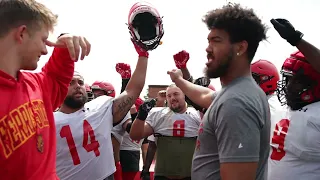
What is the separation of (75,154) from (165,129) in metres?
1.95

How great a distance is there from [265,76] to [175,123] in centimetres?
156

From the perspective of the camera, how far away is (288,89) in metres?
3.66

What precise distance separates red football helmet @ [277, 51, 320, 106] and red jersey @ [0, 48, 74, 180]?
89.4 inches

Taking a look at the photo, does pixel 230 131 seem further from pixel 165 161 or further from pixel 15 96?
pixel 165 161

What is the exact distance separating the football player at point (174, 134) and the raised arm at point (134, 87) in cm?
114

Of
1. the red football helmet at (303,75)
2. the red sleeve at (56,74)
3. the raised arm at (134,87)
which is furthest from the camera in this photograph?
the raised arm at (134,87)

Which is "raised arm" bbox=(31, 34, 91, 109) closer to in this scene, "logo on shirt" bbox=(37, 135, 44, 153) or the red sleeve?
the red sleeve

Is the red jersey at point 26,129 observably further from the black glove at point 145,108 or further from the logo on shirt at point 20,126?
the black glove at point 145,108

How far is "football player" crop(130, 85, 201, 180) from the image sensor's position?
548 centimetres

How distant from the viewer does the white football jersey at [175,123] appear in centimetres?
562

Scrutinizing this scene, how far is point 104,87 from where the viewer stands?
7.42 metres

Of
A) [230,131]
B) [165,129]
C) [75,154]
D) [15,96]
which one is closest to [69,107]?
[75,154]

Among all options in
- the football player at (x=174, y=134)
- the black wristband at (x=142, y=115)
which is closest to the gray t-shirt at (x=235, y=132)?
the black wristband at (x=142, y=115)

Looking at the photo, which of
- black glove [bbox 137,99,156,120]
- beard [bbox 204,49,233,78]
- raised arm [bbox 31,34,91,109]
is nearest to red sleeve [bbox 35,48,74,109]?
raised arm [bbox 31,34,91,109]
